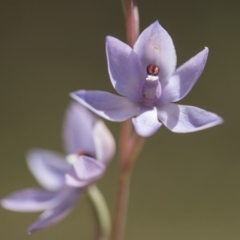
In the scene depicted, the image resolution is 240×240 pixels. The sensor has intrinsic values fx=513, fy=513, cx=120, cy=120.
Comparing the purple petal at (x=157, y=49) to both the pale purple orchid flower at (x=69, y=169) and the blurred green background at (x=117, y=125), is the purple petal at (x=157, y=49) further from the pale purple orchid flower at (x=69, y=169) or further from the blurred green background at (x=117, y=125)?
the blurred green background at (x=117, y=125)

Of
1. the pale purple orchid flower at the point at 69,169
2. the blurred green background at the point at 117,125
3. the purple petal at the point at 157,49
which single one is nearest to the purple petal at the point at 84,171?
the pale purple orchid flower at the point at 69,169

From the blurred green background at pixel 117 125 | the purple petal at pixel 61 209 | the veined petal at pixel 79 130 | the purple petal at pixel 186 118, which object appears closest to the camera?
the purple petal at pixel 186 118

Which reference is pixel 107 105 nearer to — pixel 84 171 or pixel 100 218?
pixel 84 171

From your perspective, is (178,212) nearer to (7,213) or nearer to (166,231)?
(166,231)

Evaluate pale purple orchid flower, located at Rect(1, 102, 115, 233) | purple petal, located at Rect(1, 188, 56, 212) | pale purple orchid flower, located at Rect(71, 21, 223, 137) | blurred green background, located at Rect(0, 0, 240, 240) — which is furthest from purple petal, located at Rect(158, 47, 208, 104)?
blurred green background, located at Rect(0, 0, 240, 240)

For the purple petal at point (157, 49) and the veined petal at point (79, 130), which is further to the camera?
the veined petal at point (79, 130)

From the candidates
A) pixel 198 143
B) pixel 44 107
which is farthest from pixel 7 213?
pixel 198 143

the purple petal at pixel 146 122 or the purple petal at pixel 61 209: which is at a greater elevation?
the purple petal at pixel 146 122
